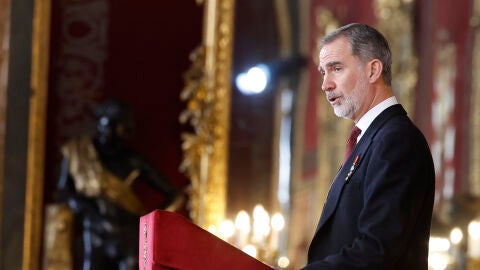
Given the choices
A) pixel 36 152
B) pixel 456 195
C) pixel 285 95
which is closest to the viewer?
pixel 36 152

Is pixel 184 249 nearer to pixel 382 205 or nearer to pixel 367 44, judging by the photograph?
pixel 382 205

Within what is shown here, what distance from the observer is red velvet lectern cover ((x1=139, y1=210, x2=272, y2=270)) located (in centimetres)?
250

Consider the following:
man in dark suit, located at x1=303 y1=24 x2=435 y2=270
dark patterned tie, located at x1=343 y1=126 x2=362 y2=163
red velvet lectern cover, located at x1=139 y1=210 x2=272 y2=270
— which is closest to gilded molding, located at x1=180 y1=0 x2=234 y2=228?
dark patterned tie, located at x1=343 y1=126 x2=362 y2=163

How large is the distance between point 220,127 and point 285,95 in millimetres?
549

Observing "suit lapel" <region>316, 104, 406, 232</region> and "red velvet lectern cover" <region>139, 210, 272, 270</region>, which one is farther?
"suit lapel" <region>316, 104, 406, 232</region>

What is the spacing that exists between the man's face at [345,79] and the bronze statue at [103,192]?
12.6 feet

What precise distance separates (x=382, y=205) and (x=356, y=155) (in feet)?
0.76

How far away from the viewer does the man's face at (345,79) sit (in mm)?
2678

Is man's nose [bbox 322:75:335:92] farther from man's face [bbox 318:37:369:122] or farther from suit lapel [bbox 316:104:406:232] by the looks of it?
suit lapel [bbox 316:104:406:232]

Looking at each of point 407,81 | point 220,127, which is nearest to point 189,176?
point 220,127

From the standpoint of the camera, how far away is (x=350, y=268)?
8.12ft

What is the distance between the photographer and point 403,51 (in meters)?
8.58

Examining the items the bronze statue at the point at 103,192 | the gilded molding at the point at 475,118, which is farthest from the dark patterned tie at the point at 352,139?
the gilded molding at the point at 475,118

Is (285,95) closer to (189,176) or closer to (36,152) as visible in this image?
(189,176)
